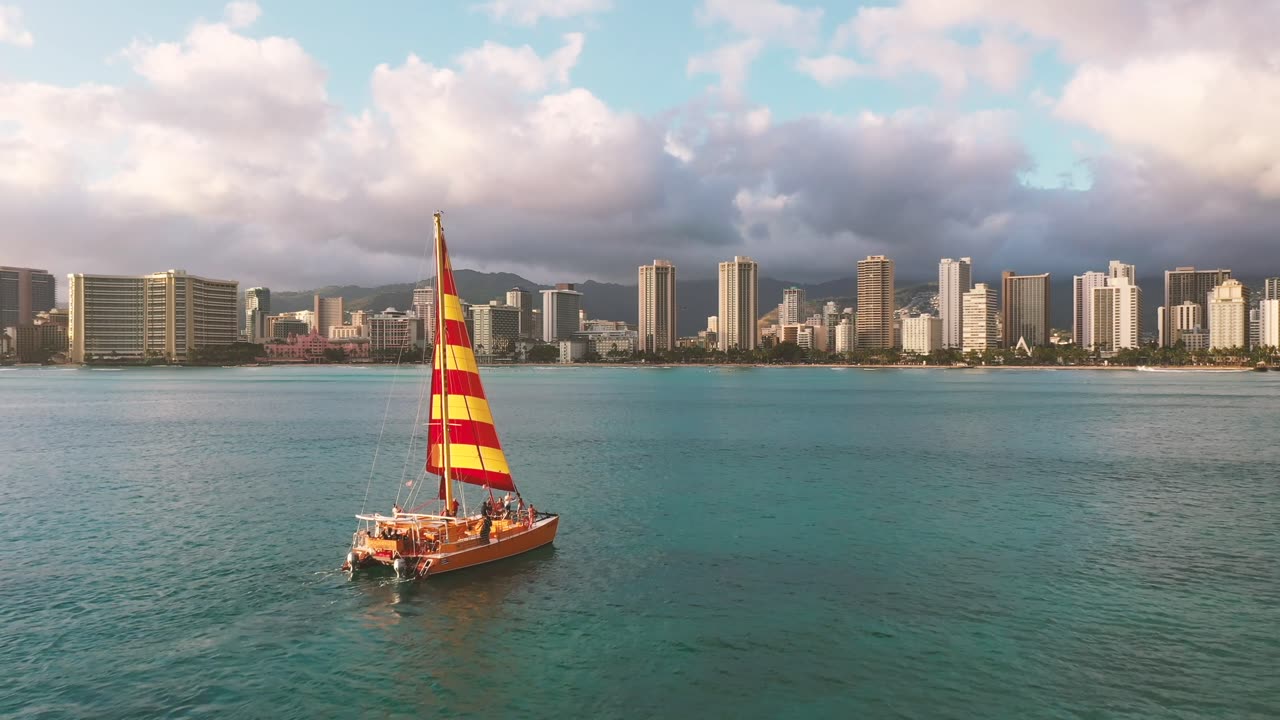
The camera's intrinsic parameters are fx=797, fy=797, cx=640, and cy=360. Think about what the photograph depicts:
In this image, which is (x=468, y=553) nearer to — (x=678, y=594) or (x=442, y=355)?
(x=442, y=355)

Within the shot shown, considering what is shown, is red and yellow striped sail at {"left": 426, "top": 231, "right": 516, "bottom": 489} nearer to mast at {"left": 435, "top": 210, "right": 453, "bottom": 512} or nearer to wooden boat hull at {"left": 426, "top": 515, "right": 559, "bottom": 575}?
mast at {"left": 435, "top": 210, "right": 453, "bottom": 512}

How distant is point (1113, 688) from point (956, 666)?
Answer: 176 inches

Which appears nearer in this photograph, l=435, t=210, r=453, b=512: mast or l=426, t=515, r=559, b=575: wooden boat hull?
l=426, t=515, r=559, b=575: wooden boat hull

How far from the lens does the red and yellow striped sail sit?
37156 millimetres

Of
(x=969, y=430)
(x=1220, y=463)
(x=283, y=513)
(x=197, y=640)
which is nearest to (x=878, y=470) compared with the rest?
(x=1220, y=463)

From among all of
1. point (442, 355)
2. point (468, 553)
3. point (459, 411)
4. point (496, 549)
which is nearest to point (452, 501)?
point (468, 553)

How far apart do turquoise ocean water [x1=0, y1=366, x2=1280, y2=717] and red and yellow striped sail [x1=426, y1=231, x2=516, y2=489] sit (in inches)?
201

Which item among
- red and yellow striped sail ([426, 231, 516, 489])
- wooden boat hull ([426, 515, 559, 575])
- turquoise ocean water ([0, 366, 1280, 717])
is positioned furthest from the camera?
red and yellow striped sail ([426, 231, 516, 489])

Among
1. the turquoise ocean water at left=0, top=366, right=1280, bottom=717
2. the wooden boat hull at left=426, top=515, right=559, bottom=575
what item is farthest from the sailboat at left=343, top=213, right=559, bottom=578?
the turquoise ocean water at left=0, top=366, right=1280, bottom=717

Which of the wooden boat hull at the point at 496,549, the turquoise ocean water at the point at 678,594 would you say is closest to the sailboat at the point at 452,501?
the wooden boat hull at the point at 496,549

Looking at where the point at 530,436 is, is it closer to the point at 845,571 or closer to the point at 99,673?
the point at 845,571

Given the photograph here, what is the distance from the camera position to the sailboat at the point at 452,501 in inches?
1385

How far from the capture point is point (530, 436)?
305 feet

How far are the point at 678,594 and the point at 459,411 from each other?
13.4 meters
